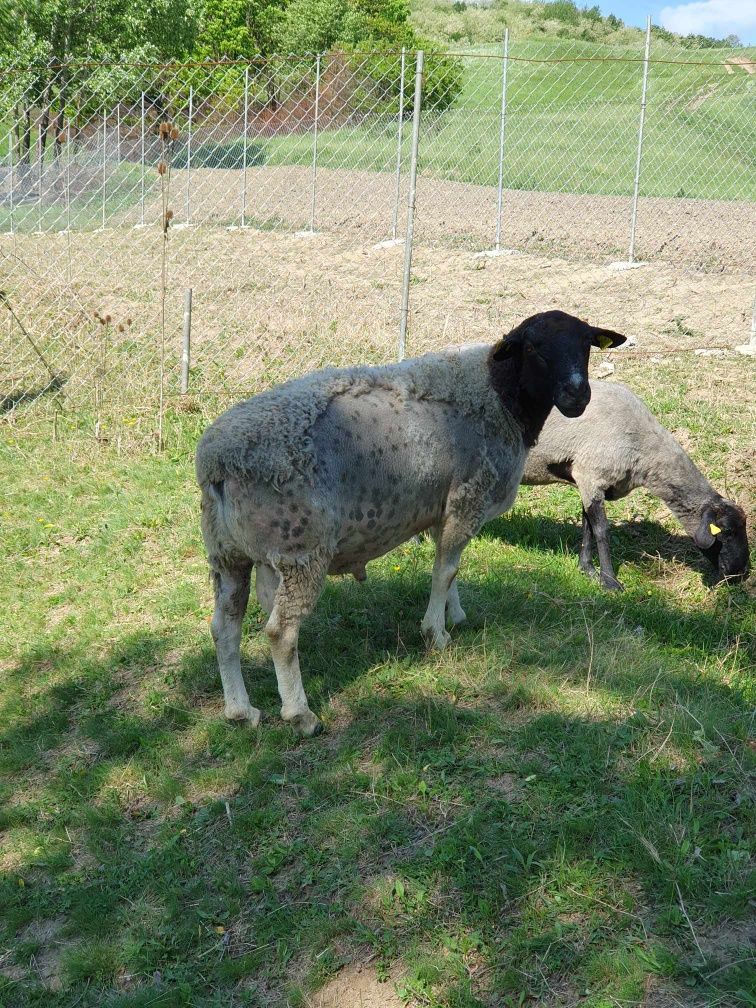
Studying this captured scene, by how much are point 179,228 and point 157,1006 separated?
45.3 ft

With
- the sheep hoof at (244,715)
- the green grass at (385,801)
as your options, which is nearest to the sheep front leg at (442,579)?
the green grass at (385,801)

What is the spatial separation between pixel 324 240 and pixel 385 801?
13.0 metres

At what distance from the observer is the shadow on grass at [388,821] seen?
3611 mm

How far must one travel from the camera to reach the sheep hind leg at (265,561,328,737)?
466cm

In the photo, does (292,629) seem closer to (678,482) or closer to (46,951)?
(46,951)

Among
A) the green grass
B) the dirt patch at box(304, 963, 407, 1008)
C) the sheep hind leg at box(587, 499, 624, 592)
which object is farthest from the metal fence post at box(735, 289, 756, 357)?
the dirt patch at box(304, 963, 407, 1008)

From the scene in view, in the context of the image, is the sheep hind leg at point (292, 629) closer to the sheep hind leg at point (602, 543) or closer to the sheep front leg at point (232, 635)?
the sheep front leg at point (232, 635)

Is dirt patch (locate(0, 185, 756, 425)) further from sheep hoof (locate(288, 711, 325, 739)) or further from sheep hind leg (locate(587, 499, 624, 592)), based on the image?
sheep hoof (locate(288, 711, 325, 739))

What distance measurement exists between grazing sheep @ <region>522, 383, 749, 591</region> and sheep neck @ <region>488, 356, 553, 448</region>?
1860 millimetres

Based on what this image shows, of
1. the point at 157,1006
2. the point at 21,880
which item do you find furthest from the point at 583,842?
the point at 21,880

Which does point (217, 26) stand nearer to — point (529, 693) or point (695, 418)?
point (695, 418)

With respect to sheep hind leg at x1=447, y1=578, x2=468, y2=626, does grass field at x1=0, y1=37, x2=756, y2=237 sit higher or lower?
higher

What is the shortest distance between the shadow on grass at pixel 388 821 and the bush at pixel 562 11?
212ft

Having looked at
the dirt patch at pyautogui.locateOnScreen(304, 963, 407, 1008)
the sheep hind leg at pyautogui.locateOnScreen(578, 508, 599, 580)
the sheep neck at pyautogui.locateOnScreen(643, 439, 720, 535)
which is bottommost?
the dirt patch at pyautogui.locateOnScreen(304, 963, 407, 1008)
